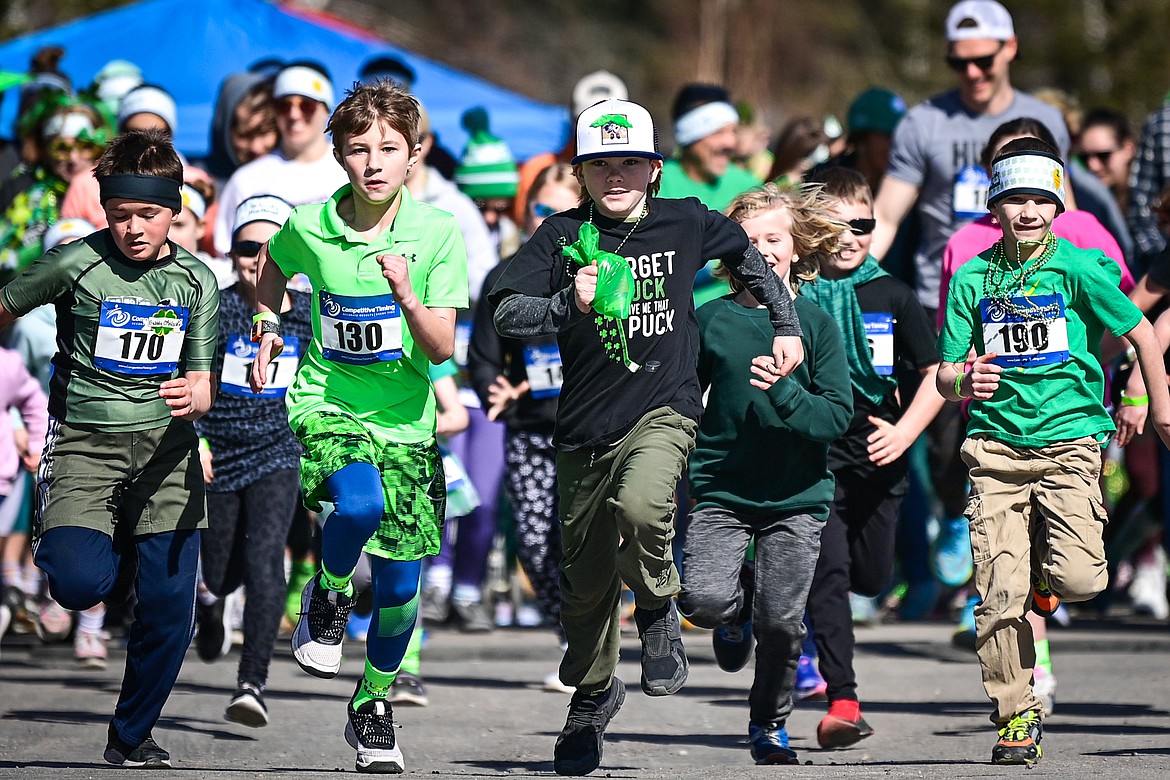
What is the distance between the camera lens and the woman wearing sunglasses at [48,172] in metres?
10.1

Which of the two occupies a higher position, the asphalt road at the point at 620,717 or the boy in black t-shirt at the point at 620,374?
the boy in black t-shirt at the point at 620,374

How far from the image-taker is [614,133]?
236 inches

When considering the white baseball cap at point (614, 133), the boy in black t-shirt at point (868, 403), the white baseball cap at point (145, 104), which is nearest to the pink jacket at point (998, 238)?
the boy in black t-shirt at point (868, 403)

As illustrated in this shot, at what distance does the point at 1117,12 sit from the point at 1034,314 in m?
25.6

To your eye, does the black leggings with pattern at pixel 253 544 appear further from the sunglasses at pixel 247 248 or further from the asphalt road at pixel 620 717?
the sunglasses at pixel 247 248

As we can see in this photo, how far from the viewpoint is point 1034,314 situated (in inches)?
255

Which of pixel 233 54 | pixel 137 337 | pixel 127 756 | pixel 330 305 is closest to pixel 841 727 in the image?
pixel 330 305

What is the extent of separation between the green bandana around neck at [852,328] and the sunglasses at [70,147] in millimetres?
4551

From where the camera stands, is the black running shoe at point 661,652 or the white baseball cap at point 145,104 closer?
the black running shoe at point 661,652

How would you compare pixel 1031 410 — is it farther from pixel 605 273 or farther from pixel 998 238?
pixel 605 273

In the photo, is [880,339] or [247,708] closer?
[247,708]

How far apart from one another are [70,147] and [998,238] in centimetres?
526

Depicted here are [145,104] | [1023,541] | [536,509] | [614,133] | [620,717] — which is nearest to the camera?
[614,133]

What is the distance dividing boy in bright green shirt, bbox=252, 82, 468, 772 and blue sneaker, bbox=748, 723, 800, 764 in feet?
4.24
